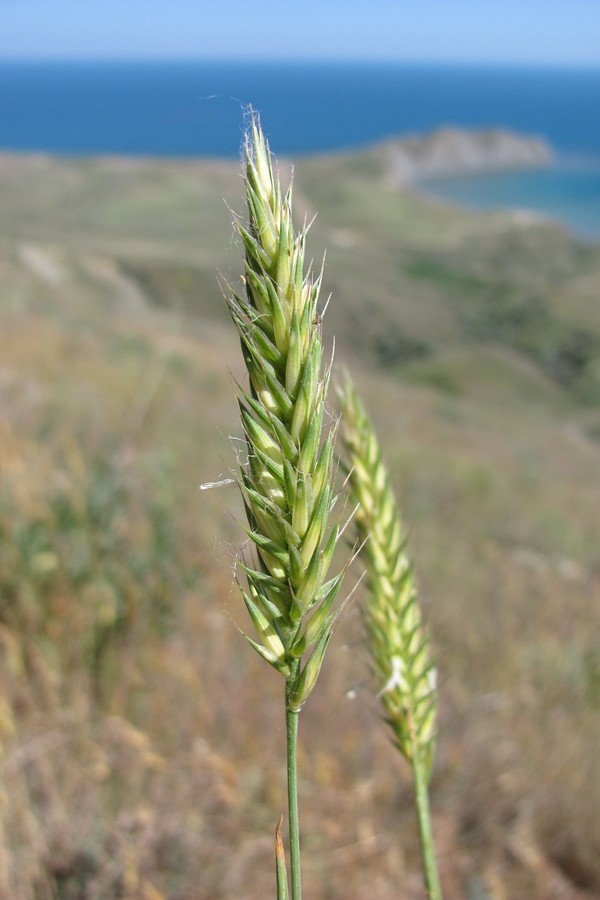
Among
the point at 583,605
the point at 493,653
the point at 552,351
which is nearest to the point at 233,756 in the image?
the point at 493,653

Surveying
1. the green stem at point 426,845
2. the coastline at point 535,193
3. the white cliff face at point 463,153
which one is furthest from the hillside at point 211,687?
the white cliff face at point 463,153

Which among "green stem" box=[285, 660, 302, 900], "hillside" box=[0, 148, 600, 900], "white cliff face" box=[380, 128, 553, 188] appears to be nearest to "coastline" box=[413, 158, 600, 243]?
"white cliff face" box=[380, 128, 553, 188]

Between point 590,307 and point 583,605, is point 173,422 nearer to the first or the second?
point 583,605

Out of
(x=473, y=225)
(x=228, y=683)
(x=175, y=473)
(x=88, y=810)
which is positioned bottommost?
(x=88, y=810)

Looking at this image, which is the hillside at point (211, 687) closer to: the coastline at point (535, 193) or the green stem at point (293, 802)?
the green stem at point (293, 802)

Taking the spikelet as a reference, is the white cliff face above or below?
above

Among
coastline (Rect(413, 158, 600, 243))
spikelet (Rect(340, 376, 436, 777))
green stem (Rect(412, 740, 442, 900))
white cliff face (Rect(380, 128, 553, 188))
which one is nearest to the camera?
green stem (Rect(412, 740, 442, 900))

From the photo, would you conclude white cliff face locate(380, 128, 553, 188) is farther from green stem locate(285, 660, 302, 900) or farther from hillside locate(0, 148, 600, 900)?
green stem locate(285, 660, 302, 900)
